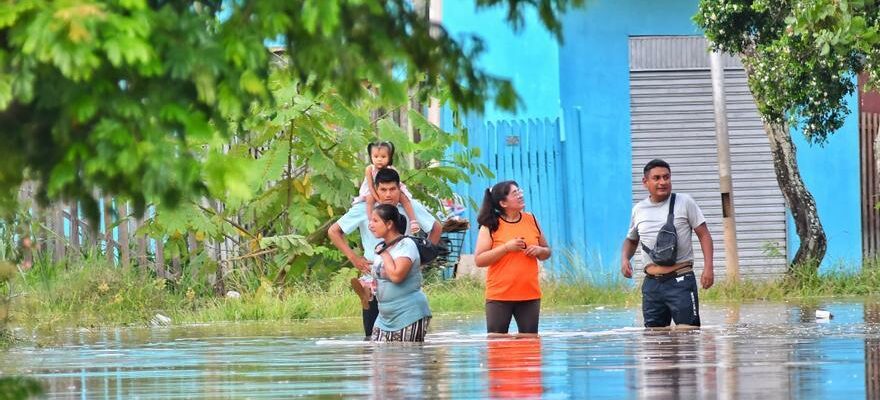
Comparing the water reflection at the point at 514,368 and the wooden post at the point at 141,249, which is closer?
the water reflection at the point at 514,368

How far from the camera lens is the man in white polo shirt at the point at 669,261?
1534 cm

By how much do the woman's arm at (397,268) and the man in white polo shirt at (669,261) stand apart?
226 cm

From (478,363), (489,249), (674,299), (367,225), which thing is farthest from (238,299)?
(478,363)

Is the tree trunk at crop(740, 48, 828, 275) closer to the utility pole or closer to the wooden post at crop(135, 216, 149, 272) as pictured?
the utility pole

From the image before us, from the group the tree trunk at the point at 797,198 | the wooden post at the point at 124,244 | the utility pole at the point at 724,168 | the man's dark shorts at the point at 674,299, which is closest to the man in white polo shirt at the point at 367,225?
the man's dark shorts at the point at 674,299

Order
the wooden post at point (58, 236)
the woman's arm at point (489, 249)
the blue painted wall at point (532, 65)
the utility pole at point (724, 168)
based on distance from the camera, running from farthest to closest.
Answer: the blue painted wall at point (532, 65) < the utility pole at point (724, 168) < the wooden post at point (58, 236) < the woman's arm at point (489, 249)

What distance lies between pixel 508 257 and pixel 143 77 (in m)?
9.80

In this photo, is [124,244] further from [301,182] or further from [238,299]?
[301,182]

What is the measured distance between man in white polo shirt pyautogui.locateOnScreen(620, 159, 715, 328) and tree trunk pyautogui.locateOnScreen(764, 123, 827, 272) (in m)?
9.42

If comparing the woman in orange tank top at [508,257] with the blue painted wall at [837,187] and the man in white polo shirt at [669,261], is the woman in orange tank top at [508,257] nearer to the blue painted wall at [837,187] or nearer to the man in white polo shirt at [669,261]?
the man in white polo shirt at [669,261]

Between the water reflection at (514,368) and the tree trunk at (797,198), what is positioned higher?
the tree trunk at (797,198)

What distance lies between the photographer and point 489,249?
15.1 metres

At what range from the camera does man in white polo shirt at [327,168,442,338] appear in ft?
49.6

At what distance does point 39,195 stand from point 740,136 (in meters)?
21.2
